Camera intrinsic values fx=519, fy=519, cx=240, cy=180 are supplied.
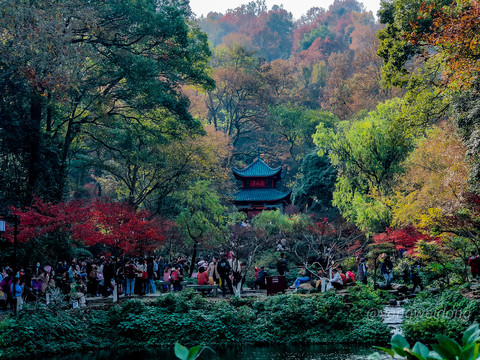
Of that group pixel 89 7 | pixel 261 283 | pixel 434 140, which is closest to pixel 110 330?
pixel 261 283

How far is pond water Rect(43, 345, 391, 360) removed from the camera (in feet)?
40.6

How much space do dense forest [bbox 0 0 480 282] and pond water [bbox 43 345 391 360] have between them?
156 inches

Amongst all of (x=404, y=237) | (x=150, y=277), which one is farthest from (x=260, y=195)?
(x=150, y=277)

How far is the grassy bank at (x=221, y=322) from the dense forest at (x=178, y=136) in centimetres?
252

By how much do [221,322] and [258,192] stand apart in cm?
2597

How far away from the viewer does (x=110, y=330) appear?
47.6 feet

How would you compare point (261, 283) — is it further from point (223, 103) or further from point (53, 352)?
point (223, 103)

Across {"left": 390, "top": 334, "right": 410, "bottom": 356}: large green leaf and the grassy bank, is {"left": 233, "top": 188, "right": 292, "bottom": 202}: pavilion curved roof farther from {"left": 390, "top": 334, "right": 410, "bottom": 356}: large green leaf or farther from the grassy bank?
{"left": 390, "top": 334, "right": 410, "bottom": 356}: large green leaf

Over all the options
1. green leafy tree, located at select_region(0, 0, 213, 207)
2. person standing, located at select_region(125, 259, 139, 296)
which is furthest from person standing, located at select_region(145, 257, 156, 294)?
green leafy tree, located at select_region(0, 0, 213, 207)

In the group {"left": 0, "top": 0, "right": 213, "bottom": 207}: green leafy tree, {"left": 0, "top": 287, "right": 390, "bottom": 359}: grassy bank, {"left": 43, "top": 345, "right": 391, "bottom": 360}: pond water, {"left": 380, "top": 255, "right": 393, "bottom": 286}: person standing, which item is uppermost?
{"left": 0, "top": 0, "right": 213, "bottom": 207}: green leafy tree

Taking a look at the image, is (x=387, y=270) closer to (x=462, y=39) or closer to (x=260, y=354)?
(x=260, y=354)

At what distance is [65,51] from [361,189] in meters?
16.6

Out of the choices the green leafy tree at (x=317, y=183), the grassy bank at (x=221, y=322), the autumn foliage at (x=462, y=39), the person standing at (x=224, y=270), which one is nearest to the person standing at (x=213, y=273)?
the person standing at (x=224, y=270)

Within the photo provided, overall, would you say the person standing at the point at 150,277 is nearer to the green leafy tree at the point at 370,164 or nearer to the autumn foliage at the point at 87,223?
the autumn foliage at the point at 87,223
